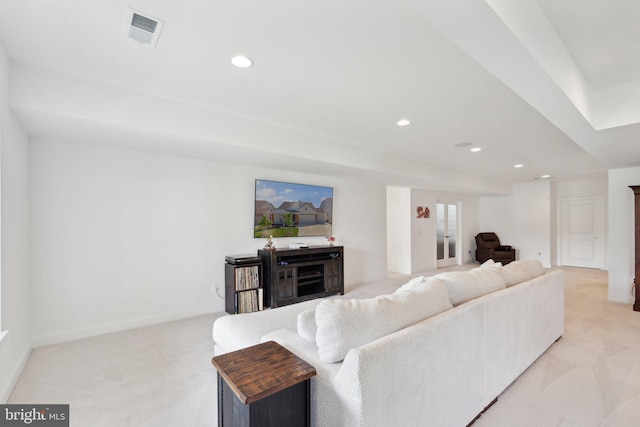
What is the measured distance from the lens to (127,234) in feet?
11.9

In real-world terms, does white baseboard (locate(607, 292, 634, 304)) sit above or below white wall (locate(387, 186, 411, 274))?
below

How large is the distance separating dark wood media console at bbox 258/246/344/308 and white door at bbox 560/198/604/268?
7.13 meters

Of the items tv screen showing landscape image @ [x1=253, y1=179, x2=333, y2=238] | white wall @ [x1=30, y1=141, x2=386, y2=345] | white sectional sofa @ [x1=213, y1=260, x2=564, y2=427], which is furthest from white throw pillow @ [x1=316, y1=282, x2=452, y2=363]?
tv screen showing landscape image @ [x1=253, y1=179, x2=333, y2=238]

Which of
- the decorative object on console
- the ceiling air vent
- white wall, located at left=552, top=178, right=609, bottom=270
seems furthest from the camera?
white wall, located at left=552, top=178, right=609, bottom=270

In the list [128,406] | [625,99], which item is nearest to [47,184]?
[128,406]

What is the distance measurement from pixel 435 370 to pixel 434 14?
1.71 meters

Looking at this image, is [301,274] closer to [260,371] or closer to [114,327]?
[114,327]

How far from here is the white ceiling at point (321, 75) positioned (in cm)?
172

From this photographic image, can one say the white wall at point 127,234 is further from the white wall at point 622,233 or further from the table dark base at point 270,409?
the white wall at point 622,233

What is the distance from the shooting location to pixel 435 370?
1589 millimetres

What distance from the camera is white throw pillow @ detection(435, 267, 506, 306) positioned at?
208cm

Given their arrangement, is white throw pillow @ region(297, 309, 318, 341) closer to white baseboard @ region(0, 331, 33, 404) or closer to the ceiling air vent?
the ceiling air vent

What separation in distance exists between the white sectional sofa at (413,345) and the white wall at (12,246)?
1554 mm

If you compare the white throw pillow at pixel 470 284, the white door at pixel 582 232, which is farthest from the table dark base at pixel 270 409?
the white door at pixel 582 232
